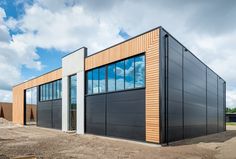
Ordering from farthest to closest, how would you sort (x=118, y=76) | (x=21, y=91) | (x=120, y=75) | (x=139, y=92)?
(x=21, y=91)
(x=118, y=76)
(x=120, y=75)
(x=139, y=92)

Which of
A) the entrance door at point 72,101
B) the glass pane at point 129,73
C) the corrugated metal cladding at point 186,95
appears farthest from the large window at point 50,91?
the corrugated metal cladding at point 186,95

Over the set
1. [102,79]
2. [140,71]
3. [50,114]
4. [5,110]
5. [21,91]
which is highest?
[140,71]

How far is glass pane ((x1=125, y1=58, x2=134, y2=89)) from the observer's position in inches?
777

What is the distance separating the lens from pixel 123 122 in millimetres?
20141

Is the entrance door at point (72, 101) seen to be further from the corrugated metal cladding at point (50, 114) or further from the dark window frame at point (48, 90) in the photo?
the dark window frame at point (48, 90)

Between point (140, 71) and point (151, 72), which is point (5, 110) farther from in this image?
point (151, 72)

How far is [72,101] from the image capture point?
96.3 feet

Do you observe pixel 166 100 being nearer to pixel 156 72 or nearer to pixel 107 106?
pixel 156 72

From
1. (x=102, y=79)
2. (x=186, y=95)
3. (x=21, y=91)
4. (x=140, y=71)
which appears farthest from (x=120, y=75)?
(x=21, y=91)

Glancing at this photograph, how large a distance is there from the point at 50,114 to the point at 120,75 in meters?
17.7

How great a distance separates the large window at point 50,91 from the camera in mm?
33416

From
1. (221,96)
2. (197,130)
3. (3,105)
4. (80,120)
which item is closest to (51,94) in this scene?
(80,120)

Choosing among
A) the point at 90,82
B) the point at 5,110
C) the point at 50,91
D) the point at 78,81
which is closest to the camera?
the point at 90,82

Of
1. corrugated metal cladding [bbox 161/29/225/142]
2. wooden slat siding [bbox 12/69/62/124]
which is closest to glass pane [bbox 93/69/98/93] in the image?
corrugated metal cladding [bbox 161/29/225/142]
